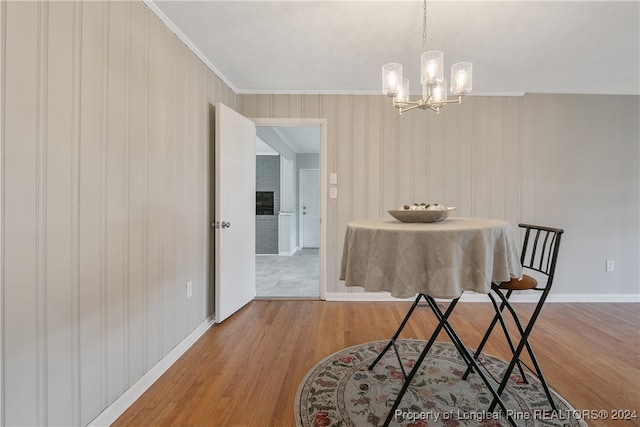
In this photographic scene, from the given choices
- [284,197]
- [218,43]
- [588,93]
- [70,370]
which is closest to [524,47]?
[588,93]

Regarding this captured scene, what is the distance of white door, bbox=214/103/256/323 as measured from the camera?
2.48m

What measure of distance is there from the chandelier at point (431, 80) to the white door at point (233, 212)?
154 cm

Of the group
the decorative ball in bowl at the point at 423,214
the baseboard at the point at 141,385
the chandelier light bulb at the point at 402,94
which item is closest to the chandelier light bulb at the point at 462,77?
the chandelier light bulb at the point at 402,94

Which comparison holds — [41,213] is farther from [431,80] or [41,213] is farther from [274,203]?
[274,203]

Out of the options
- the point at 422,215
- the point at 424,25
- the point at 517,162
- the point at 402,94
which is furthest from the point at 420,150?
the point at 422,215

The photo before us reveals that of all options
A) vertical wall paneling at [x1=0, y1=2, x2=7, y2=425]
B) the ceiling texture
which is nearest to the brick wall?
the ceiling texture

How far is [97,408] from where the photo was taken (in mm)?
1351

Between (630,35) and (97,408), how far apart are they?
408 centimetres

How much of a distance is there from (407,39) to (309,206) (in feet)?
17.1

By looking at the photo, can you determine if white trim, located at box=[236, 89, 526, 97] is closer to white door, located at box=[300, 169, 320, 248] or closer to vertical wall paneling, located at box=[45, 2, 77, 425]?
vertical wall paneling, located at box=[45, 2, 77, 425]

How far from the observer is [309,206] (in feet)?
23.2

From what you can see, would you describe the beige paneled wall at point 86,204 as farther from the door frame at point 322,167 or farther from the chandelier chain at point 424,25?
the chandelier chain at point 424,25

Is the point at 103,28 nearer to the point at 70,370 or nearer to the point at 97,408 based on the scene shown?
the point at 70,370

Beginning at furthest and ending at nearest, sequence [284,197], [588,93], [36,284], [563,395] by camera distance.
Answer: [284,197]
[588,93]
[563,395]
[36,284]
